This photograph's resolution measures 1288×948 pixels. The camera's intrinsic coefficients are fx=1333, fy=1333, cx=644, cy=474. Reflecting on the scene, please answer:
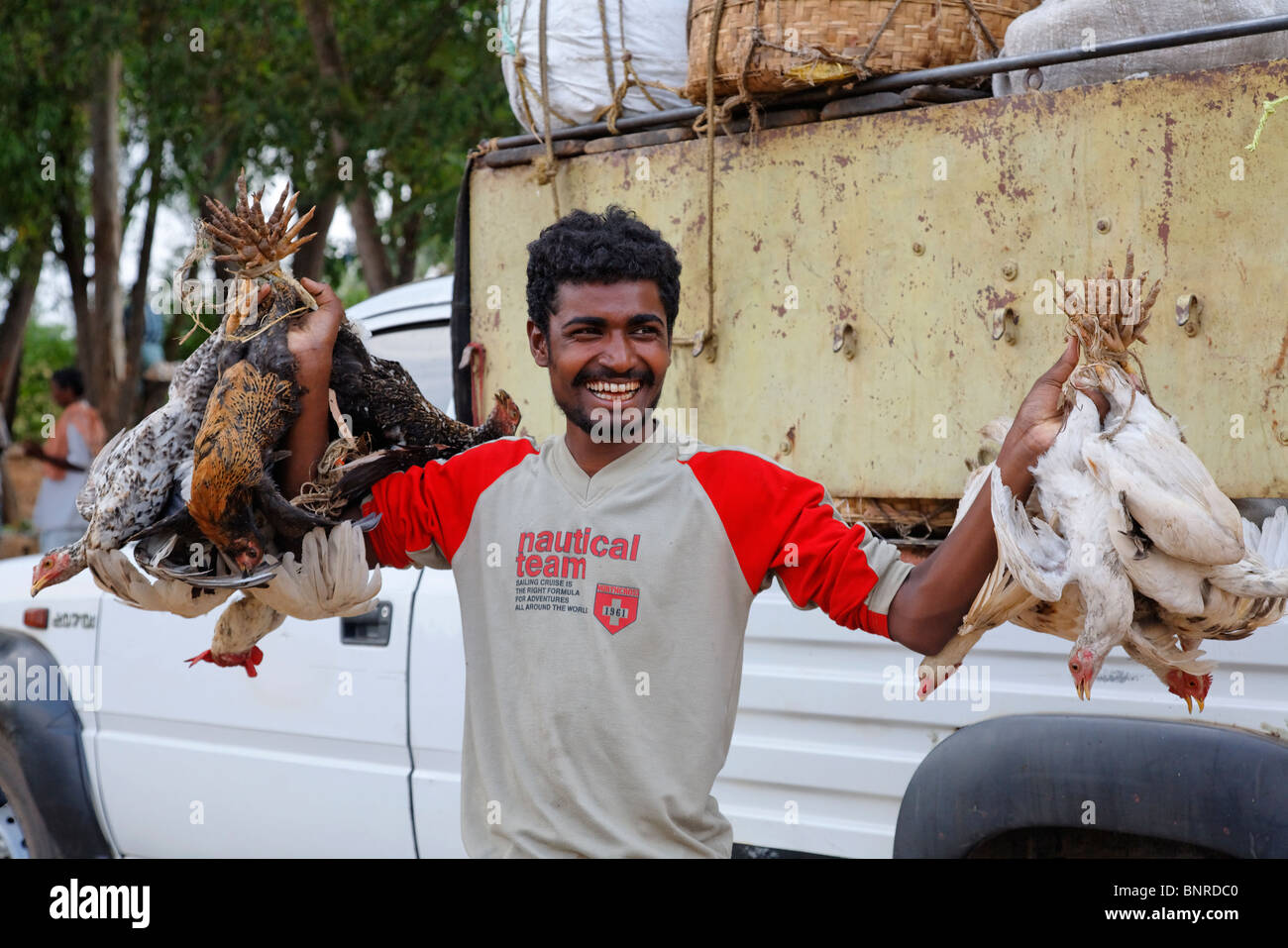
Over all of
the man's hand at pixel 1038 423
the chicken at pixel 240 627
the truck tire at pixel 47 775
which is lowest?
the truck tire at pixel 47 775

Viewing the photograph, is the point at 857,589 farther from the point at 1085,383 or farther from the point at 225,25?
the point at 225,25

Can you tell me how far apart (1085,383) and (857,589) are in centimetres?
42

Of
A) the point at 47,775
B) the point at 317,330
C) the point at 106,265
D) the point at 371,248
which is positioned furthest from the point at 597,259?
the point at 106,265

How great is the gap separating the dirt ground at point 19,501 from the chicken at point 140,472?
22.8 ft

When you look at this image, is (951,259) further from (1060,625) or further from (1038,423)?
(1060,625)

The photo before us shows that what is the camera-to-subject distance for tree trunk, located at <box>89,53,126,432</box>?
11.8 m

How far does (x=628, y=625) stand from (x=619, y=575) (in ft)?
0.25

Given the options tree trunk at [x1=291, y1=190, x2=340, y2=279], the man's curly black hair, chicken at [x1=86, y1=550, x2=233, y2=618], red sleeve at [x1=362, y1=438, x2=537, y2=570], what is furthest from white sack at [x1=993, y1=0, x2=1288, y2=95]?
tree trunk at [x1=291, y1=190, x2=340, y2=279]

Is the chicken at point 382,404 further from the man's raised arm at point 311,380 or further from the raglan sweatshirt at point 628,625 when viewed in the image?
the raglan sweatshirt at point 628,625

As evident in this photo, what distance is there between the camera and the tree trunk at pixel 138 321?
12.7 m

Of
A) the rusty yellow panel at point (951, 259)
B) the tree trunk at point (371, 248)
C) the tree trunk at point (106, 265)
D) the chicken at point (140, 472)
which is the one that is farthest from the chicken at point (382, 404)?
the tree trunk at point (106, 265)

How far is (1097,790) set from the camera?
2.60 meters

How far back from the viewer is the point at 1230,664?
248 centimetres
